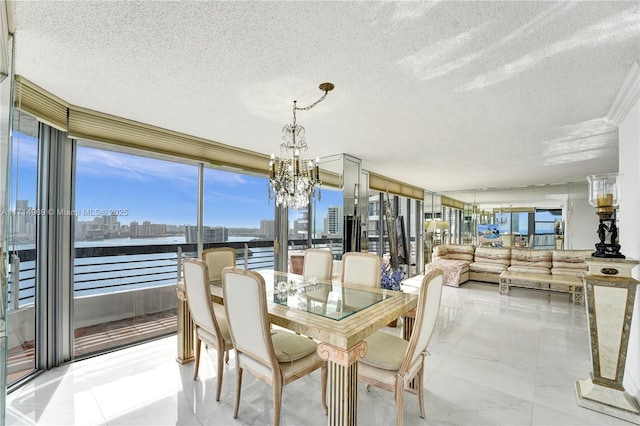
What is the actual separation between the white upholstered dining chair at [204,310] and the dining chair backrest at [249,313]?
289mm

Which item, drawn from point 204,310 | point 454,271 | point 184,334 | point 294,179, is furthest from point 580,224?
point 184,334

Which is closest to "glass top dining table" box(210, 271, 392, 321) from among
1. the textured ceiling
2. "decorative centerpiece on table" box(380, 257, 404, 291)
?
"decorative centerpiece on table" box(380, 257, 404, 291)

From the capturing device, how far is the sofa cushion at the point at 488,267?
604cm

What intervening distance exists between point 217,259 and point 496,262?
19.4 feet

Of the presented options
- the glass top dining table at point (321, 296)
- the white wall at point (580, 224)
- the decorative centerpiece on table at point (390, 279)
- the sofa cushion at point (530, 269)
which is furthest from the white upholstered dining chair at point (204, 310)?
the white wall at point (580, 224)

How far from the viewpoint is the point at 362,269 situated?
2875 mm

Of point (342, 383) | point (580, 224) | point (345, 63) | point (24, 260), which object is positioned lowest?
point (342, 383)

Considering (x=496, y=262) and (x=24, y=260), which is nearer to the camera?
(x=24, y=260)

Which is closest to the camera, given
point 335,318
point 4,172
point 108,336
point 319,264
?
point 4,172

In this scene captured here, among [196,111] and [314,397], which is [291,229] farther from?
[314,397]

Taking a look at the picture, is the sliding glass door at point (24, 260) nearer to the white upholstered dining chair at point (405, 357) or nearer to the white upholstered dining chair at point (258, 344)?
the white upholstered dining chair at point (258, 344)

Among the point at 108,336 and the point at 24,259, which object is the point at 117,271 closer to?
the point at 108,336

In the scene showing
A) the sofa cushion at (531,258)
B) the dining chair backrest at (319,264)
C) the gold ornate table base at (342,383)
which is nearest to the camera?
the gold ornate table base at (342,383)

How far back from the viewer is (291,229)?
481cm
